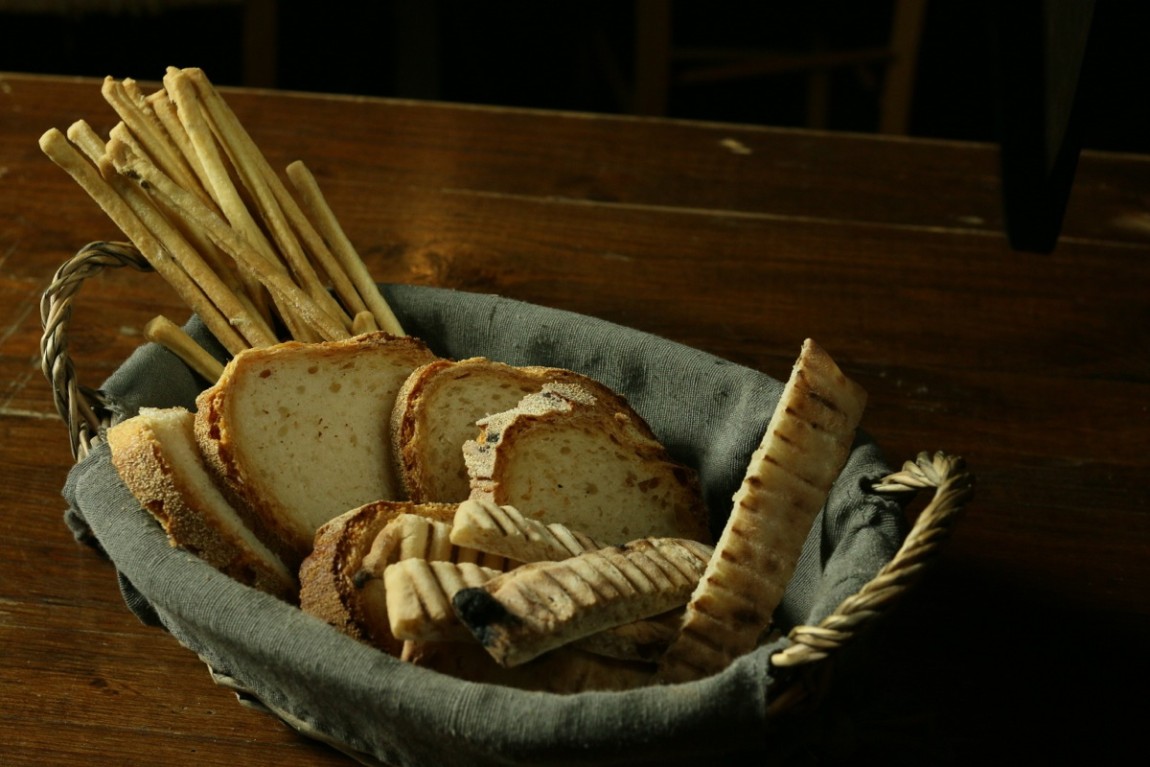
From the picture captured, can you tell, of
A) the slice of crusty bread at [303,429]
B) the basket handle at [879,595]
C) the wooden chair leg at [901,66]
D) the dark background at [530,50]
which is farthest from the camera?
the dark background at [530,50]

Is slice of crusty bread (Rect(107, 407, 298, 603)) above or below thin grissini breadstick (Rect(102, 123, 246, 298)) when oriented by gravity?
below

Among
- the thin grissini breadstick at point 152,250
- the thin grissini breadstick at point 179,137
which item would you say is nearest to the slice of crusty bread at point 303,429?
the thin grissini breadstick at point 152,250

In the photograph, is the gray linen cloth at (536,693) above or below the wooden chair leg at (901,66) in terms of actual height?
below

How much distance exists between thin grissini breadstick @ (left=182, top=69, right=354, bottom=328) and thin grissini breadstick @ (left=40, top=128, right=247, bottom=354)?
8 cm

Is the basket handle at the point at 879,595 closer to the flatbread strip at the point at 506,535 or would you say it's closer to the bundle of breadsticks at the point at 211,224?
the flatbread strip at the point at 506,535

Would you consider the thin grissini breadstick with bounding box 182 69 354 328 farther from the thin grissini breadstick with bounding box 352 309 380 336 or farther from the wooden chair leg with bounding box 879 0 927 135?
the wooden chair leg with bounding box 879 0 927 135

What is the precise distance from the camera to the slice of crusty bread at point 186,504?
0.79 meters

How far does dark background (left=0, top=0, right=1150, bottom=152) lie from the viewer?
2.78 m

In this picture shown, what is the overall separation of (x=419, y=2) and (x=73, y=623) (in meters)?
2.06

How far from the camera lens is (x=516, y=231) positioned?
1434 mm

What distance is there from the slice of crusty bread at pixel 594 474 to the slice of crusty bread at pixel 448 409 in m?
0.03

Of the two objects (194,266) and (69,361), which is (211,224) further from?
(69,361)

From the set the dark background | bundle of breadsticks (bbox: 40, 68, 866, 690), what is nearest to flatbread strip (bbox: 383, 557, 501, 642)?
bundle of breadsticks (bbox: 40, 68, 866, 690)

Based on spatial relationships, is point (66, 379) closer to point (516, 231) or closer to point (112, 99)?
point (112, 99)
